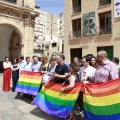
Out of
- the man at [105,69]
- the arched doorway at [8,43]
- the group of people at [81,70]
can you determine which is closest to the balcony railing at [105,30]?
the arched doorway at [8,43]

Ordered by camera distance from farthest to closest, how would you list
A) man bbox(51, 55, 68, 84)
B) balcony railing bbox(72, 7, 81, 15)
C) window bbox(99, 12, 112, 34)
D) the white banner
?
1. balcony railing bbox(72, 7, 81, 15)
2. window bbox(99, 12, 112, 34)
3. the white banner
4. man bbox(51, 55, 68, 84)

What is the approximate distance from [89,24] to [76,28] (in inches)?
98.3

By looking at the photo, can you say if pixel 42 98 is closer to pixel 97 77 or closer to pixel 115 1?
pixel 97 77

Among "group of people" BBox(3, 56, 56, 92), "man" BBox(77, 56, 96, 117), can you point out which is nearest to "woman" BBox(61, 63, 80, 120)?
"man" BBox(77, 56, 96, 117)

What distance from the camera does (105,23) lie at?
1967 cm

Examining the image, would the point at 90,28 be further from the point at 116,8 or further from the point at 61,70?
the point at 61,70

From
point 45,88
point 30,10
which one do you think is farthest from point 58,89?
point 30,10

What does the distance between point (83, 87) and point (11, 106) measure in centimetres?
297

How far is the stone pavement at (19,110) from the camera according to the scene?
564cm

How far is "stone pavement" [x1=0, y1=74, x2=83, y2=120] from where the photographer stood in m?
5.64

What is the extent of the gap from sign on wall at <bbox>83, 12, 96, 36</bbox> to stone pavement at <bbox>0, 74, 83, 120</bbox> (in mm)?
14109

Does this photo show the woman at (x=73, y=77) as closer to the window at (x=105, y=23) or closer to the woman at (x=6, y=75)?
the woman at (x=6, y=75)

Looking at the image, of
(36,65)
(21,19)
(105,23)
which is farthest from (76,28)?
(36,65)

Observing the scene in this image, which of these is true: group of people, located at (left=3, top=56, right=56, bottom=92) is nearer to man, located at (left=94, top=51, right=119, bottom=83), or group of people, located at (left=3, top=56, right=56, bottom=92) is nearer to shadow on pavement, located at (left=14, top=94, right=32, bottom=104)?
shadow on pavement, located at (left=14, top=94, right=32, bottom=104)
